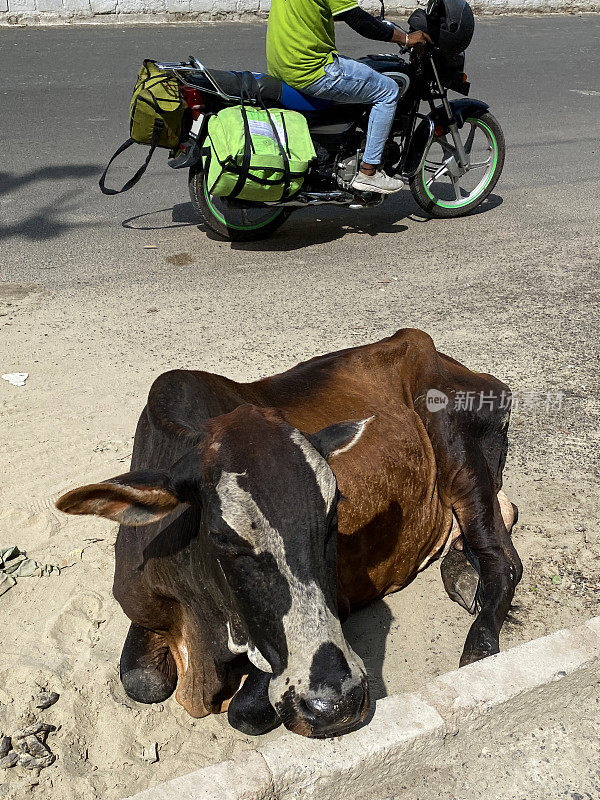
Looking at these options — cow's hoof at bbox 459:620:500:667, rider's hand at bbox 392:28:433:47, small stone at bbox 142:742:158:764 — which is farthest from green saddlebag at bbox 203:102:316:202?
small stone at bbox 142:742:158:764

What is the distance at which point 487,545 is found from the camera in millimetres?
3807

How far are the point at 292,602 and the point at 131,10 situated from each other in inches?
584

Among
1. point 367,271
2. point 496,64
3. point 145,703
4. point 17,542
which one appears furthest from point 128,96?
point 145,703

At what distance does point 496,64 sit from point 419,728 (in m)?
13.2

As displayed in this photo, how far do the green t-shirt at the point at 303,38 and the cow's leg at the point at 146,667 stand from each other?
5.13 metres

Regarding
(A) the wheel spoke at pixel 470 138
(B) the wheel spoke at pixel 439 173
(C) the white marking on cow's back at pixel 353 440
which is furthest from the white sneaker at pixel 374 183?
(C) the white marking on cow's back at pixel 353 440

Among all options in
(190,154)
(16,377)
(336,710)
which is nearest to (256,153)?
(190,154)

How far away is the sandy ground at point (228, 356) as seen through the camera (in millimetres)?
3152

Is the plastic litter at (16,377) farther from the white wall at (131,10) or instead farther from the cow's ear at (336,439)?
the white wall at (131,10)

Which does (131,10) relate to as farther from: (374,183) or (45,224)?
(374,183)

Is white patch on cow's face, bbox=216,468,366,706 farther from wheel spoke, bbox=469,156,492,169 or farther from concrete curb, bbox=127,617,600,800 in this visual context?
wheel spoke, bbox=469,156,492,169

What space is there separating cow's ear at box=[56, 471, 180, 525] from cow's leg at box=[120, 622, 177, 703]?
2.59 feet

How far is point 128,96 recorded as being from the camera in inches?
425

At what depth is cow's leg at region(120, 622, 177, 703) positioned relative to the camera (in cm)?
308
